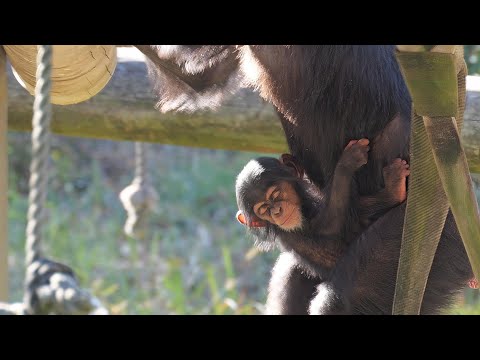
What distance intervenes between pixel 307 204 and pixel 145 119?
3.10ft

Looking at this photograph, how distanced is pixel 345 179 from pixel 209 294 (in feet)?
13.6

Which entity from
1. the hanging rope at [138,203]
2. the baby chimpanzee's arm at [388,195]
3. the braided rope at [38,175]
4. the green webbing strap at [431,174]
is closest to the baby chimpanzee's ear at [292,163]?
the baby chimpanzee's arm at [388,195]

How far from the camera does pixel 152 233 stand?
23.6ft

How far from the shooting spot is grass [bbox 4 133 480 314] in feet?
20.6

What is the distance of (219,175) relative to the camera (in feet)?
24.7

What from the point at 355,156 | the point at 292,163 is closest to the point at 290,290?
the point at 292,163

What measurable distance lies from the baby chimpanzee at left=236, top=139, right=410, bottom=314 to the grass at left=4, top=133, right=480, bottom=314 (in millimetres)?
2732

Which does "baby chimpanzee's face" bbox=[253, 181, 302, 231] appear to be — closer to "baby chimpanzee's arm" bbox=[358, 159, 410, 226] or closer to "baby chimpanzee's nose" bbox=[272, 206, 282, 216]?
"baby chimpanzee's nose" bbox=[272, 206, 282, 216]

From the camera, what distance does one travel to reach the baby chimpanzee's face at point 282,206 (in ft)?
9.14

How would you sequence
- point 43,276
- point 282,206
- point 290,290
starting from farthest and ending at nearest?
point 290,290, point 282,206, point 43,276

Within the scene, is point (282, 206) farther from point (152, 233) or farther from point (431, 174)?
point (152, 233)

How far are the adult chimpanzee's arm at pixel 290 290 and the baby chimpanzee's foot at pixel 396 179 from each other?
50cm
